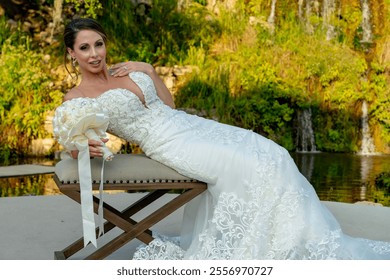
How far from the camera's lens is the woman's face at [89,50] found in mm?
3354

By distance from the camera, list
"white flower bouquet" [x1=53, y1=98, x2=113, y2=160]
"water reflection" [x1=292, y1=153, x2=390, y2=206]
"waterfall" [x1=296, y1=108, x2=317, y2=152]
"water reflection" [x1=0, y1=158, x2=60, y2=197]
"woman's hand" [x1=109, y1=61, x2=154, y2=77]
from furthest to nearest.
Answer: "waterfall" [x1=296, y1=108, x2=317, y2=152], "water reflection" [x1=292, y1=153, x2=390, y2=206], "water reflection" [x1=0, y1=158, x2=60, y2=197], "woman's hand" [x1=109, y1=61, x2=154, y2=77], "white flower bouquet" [x1=53, y1=98, x2=113, y2=160]

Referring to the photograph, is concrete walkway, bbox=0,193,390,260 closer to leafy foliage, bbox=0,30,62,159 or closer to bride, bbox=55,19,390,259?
bride, bbox=55,19,390,259

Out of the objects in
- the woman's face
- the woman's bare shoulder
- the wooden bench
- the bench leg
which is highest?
the woman's face

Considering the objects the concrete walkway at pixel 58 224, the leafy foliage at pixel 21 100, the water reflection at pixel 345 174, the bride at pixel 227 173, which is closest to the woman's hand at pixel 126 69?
the bride at pixel 227 173

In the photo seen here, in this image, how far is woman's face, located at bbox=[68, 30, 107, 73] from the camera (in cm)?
335

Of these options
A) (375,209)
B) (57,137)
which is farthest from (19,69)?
(57,137)

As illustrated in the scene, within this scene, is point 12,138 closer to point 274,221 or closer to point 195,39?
point 195,39

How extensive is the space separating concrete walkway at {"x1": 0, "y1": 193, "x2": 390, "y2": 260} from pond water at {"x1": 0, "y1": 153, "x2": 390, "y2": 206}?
184 cm

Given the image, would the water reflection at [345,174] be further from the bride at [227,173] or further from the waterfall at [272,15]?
the bride at [227,173]

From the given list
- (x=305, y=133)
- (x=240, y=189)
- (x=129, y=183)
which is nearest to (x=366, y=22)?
(x=305, y=133)

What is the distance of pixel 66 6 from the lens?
14578mm

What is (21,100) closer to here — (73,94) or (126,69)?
(126,69)

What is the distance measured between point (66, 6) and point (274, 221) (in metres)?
12.3

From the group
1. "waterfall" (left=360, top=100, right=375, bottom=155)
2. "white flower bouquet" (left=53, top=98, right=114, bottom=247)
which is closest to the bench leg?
"white flower bouquet" (left=53, top=98, right=114, bottom=247)
